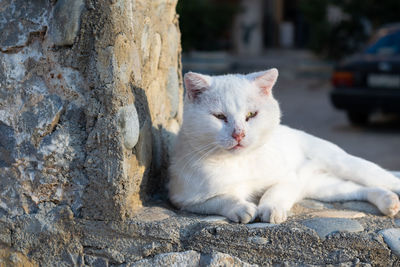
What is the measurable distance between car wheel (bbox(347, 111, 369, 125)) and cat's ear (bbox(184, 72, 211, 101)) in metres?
7.29

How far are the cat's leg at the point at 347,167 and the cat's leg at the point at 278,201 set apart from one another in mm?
301

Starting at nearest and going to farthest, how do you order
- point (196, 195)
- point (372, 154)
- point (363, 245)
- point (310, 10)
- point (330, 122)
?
point (363, 245)
point (196, 195)
point (372, 154)
point (330, 122)
point (310, 10)

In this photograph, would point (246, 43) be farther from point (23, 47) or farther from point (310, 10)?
point (23, 47)

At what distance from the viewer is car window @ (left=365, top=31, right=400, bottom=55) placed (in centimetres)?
878

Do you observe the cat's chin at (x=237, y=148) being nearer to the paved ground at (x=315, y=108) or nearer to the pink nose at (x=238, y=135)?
the pink nose at (x=238, y=135)

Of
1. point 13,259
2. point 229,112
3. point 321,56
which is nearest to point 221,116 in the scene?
point 229,112

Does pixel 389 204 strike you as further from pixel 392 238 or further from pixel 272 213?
pixel 272 213

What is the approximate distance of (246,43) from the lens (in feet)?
59.3

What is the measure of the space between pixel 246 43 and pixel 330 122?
26.5 feet

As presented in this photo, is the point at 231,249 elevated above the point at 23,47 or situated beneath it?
situated beneath

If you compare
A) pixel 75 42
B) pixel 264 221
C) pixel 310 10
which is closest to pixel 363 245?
pixel 264 221

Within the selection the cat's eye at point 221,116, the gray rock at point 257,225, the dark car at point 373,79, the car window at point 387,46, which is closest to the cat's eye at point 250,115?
the cat's eye at point 221,116

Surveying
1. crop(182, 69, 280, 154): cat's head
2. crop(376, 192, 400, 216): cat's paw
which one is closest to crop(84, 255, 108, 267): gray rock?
crop(182, 69, 280, 154): cat's head

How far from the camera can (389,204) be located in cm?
292
